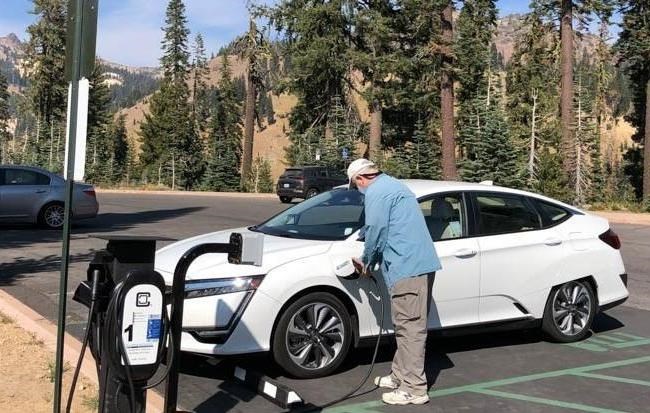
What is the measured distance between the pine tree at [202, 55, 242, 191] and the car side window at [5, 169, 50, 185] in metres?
29.6

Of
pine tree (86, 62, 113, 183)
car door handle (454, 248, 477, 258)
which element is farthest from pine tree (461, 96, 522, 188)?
pine tree (86, 62, 113, 183)

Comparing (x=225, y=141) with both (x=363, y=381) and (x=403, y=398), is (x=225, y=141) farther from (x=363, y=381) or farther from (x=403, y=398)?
(x=403, y=398)

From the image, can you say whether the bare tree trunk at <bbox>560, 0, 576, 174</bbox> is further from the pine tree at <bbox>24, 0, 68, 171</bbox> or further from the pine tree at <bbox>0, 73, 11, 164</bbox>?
the pine tree at <bbox>0, 73, 11, 164</bbox>

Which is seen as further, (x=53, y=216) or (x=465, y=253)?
(x=53, y=216)

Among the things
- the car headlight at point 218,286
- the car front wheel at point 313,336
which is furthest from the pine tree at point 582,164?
the car headlight at point 218,286

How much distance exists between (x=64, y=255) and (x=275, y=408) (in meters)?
1.84

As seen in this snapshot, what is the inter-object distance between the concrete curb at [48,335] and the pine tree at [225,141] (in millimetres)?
37762

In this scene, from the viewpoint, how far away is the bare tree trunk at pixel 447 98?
29062 millimetres

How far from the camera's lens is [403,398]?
4.93 metres

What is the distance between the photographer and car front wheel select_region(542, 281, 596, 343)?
664 cm

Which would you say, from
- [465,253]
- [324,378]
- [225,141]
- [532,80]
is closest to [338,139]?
[225,141]

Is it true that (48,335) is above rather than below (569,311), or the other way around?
below

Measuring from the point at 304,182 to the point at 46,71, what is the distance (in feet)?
128

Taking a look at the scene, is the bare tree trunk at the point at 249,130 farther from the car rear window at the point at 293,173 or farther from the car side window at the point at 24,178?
the car side window at the point at 24,178
